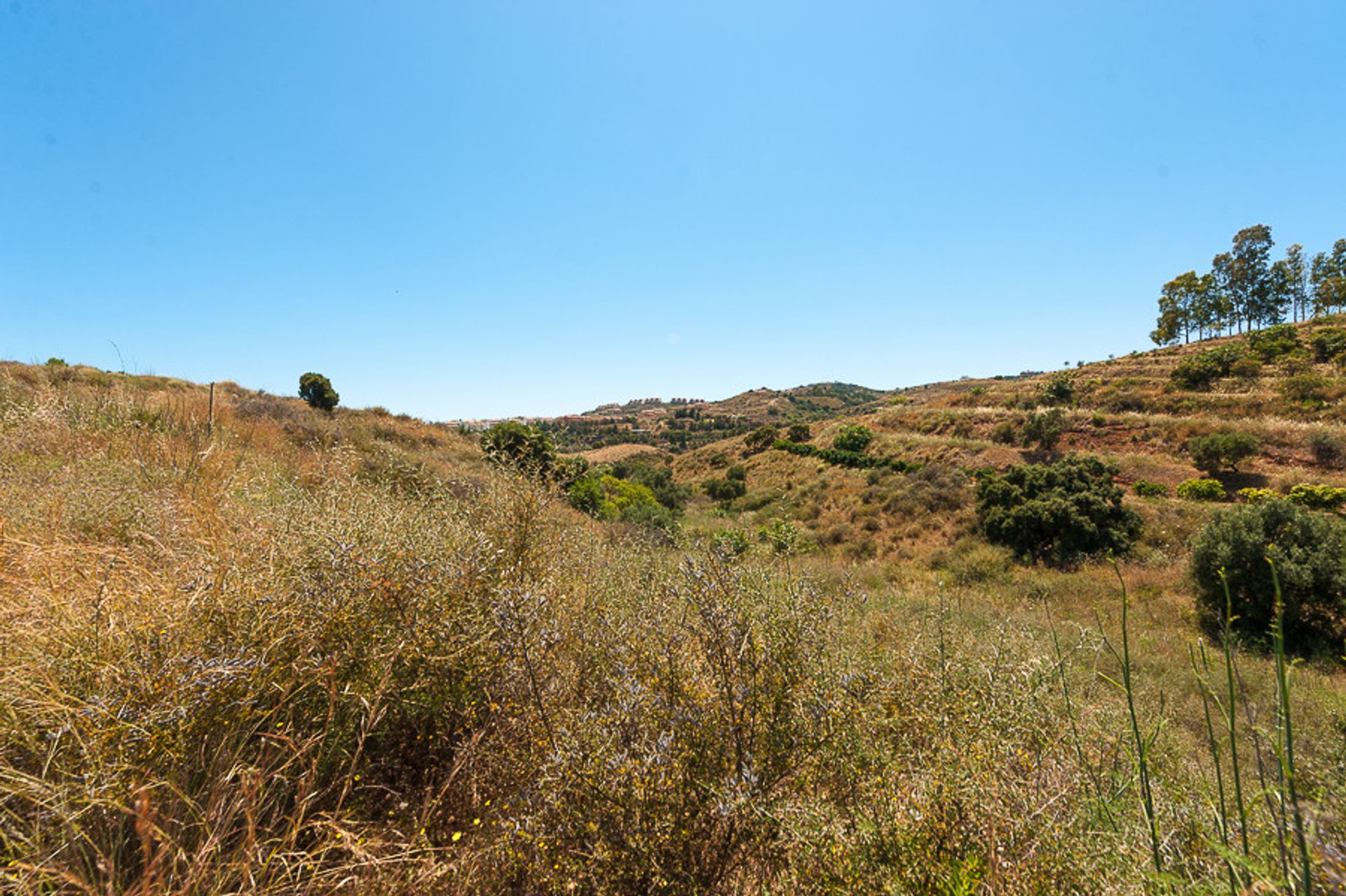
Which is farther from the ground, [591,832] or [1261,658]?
[591,832]

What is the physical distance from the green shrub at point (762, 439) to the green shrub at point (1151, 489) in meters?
23.7

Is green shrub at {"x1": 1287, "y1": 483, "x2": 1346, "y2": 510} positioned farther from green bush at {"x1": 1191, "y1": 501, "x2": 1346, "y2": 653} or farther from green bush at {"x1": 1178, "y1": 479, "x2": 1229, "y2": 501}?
green bush at {"x1": 1191, "y1": 501, "x2": 1346, "y2": 653}

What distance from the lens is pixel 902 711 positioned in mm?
2303

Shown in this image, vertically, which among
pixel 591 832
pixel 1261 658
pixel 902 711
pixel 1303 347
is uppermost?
pixel 1303 347

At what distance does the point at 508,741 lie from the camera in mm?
2314

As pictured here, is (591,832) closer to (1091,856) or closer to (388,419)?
(1091,856)

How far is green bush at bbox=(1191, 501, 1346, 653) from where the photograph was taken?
8.52 meters

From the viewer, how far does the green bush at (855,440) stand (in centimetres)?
3100

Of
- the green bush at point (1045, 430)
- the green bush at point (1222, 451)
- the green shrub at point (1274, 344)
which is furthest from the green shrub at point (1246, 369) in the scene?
the green bush at point (1222, 451)

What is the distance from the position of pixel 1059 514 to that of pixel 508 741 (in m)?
17.5

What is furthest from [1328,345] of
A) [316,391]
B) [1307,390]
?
[316,391]

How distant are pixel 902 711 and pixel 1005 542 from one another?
16.4m

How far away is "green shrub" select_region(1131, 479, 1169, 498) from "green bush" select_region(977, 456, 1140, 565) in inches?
37.1

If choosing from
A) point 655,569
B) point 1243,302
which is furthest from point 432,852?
point 1243,302
